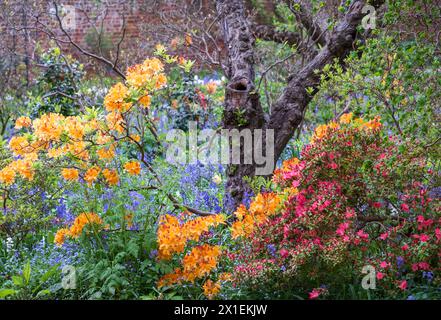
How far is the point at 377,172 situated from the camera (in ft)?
11.4

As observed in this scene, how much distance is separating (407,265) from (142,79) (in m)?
1.80

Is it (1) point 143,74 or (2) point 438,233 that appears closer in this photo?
(2) point 438,233

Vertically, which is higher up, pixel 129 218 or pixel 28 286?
pixel 129 218

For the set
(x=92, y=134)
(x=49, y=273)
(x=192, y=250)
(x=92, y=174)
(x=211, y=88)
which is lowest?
(x=49, y=273)

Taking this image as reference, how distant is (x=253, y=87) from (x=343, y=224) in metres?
1.69

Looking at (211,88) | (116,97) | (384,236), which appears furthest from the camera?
(211,88)

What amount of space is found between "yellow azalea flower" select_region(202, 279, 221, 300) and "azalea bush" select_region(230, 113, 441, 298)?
152mm

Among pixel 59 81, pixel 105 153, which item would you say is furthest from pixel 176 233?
pixel 59 81

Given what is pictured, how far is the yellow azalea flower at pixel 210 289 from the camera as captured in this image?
3.62 metres

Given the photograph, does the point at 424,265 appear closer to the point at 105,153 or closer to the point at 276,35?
the point at 105,153

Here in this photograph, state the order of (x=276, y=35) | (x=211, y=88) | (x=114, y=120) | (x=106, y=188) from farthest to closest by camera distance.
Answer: (x=211, y=88), (x=276, y=35), (x=106, y=188), (x=114, y=120)

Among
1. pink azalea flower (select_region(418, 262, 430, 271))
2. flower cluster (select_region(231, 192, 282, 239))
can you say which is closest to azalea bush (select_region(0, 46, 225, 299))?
flower cluster (select_region(231, 192, 282, 239))

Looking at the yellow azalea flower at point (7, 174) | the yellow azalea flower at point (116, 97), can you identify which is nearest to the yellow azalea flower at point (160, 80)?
the yellow azalea flower at point (116, 97)

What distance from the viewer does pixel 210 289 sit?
11.9 ft
